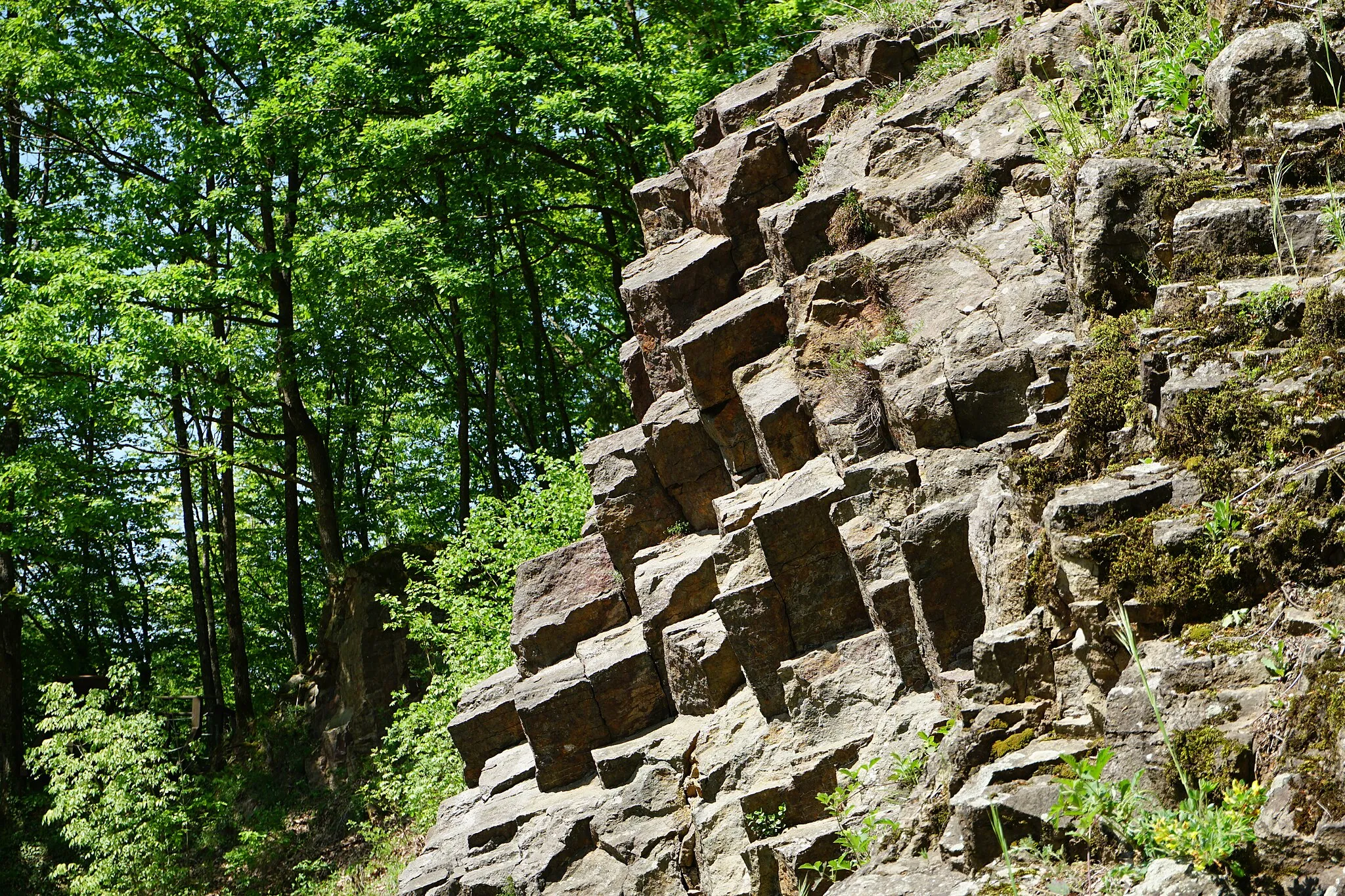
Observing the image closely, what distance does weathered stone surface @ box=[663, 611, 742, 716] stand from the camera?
30.0 ft

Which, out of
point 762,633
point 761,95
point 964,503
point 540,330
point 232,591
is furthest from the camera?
point 540,330

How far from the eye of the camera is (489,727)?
11.8 m

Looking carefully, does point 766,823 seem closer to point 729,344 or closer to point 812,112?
point 729,344

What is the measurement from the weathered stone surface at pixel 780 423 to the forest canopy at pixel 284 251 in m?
6.69

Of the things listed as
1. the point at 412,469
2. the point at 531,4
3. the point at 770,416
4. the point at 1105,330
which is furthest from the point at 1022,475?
the point at 412,469

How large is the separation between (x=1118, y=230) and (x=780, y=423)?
3430 millimetres

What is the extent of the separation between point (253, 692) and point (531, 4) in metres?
20.7

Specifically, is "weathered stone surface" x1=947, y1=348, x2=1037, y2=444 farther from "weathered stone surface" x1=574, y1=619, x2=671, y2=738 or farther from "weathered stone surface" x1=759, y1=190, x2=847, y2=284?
"weathered stone surface" x1=574, y1=619, x2=671, y2=738

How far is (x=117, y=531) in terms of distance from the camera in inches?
891

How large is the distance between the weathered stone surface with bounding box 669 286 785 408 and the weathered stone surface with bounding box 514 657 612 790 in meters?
3.11

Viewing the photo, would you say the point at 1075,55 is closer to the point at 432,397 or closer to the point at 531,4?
the point at 531,4

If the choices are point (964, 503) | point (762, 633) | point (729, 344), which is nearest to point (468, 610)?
point (729, 344)

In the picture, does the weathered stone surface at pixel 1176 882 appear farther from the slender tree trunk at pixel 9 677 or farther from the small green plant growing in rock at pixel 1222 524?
the slender tree trunk at pixel 9 677

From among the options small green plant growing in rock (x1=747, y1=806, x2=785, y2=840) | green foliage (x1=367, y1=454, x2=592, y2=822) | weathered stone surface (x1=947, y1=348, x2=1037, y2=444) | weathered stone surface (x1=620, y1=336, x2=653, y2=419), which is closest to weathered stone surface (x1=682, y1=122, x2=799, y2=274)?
weathered stone surface (x1=620, y1=336, x2=653, y2=419)
